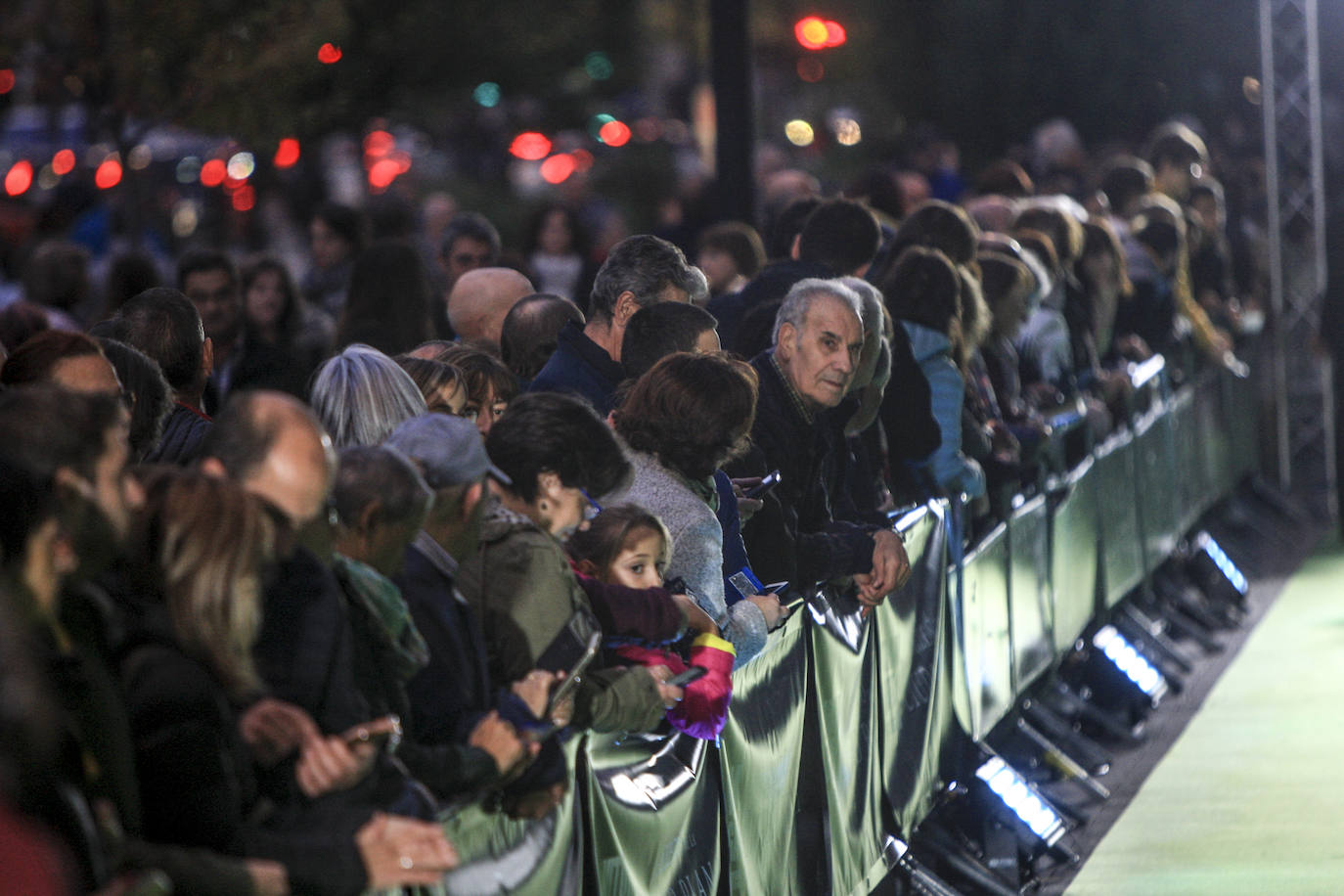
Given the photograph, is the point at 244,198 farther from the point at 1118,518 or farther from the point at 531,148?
the point at 1118,518

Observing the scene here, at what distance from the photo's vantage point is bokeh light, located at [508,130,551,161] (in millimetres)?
36031

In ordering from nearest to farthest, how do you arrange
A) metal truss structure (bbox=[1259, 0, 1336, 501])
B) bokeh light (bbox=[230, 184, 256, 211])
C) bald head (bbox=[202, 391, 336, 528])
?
1. bald head (bbox=[202, 391, 336, 528])
2. metal truss structure (bbox=[1259, 0, 1336, 501])
3. bokeh light (bbox=[230, 184, 256, 211])

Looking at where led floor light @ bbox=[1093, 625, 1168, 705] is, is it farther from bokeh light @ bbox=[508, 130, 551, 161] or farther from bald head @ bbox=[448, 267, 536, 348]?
bokeh light @ bbox=[508, 130, 551, 161]

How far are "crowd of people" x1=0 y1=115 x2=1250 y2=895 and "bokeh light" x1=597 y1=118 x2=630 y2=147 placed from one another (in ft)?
91.5

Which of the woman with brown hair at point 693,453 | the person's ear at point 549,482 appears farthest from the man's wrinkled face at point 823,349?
the person's ear at point 549,482

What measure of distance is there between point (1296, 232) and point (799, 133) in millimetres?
22472

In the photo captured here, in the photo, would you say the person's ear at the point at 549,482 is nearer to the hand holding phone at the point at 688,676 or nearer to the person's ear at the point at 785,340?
the hand holding phone at the point at 688,676

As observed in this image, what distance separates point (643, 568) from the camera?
5.02 metres

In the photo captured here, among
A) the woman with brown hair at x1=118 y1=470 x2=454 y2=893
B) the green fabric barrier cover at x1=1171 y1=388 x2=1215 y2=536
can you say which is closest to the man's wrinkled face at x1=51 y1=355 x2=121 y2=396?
the woman with brown hair at x1=118 y1=470 x2=454 y2=893

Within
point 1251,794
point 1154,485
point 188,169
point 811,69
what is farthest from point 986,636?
point 811,69

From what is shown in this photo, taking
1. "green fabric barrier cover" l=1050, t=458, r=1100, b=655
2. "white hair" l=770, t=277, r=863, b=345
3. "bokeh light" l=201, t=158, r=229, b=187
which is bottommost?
"bokeh light" l=201, t=158, r=229, b=187

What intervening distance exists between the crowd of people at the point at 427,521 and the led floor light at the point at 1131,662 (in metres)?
1.23

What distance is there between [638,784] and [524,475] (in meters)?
0.75

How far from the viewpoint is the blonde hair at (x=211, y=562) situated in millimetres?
3391
